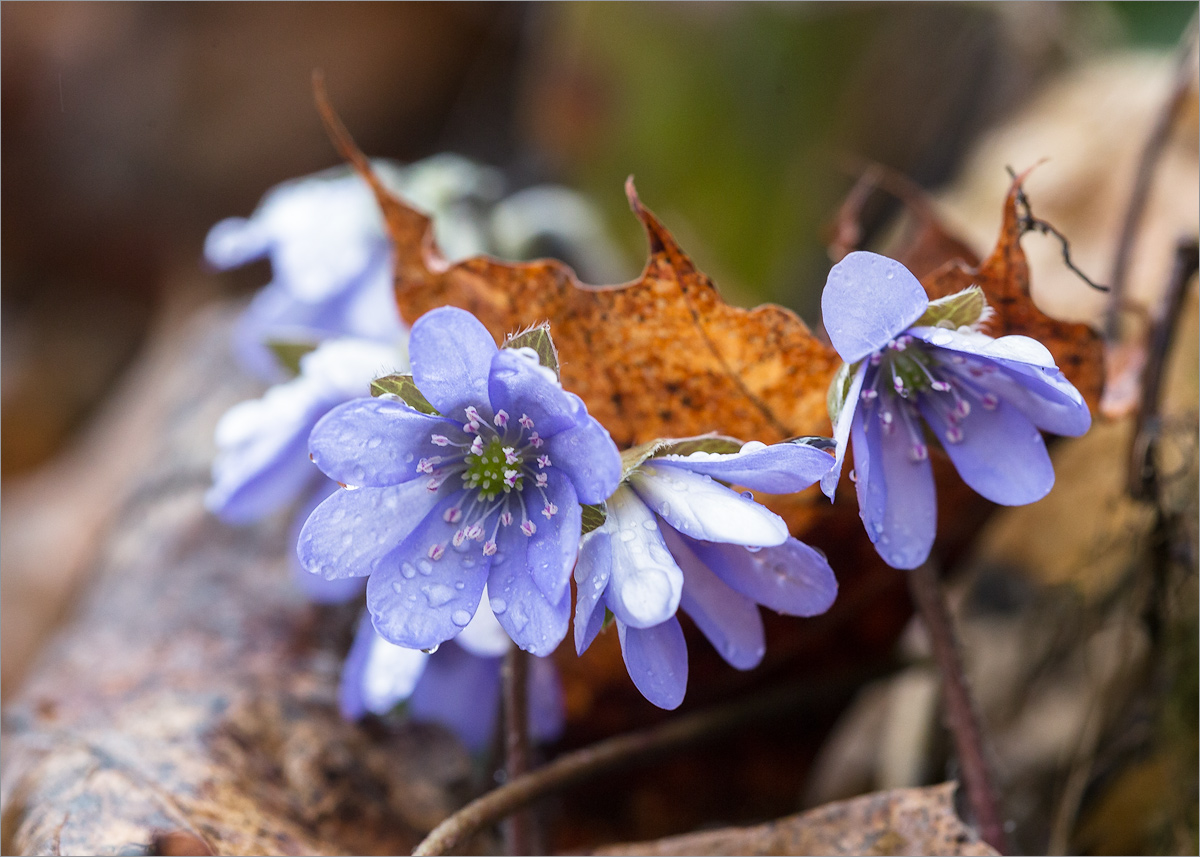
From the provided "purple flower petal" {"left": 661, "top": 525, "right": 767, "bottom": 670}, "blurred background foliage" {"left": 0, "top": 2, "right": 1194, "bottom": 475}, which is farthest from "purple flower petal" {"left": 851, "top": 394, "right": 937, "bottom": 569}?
"blurred background foliage" {"left": 0, "top": 2, "right": 1194, "bottom": 475}

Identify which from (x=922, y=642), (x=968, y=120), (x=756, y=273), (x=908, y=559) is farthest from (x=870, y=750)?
(x=968, y=120)

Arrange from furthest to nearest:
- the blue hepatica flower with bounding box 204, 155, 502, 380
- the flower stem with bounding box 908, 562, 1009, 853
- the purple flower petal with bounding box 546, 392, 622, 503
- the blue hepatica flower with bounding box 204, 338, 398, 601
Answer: the blue hepatica flower with bounding box 204, 155, 502, 380 → the blue hepatica flower with bounding box 204, 338, 398, 601 → the flower stem with bounding box 908, 562, 1009, 853 → the purple flower petal with bounding box 546, 392, 622, 503

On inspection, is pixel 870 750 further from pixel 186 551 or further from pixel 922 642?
pixel 186 551

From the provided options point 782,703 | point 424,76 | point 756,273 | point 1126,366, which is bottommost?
point 782,703

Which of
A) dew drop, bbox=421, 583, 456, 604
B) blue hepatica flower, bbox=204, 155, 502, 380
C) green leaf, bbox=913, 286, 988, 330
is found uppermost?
blue hepatica flower, bbox=204, 155, 502, 380

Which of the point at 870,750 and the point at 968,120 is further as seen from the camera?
the point at 968,120

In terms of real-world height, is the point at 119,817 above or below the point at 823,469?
below

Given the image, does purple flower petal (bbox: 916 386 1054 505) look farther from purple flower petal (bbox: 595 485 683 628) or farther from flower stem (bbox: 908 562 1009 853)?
purple flower petal (bbox: 595 485 683 628)

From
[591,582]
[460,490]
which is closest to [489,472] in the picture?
[460,490]
